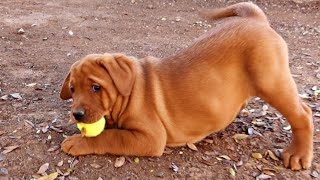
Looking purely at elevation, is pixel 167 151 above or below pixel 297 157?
below

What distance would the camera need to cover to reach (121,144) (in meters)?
3.75

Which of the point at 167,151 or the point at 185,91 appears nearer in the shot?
the point at 185,91

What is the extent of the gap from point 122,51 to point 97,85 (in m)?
2.85

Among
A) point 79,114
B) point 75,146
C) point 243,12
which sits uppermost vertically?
point 243,12

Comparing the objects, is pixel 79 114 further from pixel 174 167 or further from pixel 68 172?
pixel 174 167

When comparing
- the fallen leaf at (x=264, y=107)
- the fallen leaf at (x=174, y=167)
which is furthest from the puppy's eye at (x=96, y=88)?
the fallen leaf at (x=264, y=107)

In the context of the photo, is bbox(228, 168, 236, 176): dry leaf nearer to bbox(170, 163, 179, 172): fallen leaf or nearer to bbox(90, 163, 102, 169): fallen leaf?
bbox(170, 163, 179, 172): fallen leaf

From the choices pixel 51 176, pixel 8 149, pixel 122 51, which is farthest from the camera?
pixel 122 51

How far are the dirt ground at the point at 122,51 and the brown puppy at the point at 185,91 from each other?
6.5 inches

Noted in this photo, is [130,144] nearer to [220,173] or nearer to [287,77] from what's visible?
[220,173]

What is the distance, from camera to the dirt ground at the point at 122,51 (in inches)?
150

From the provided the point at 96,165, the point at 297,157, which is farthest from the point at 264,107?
the point at 96,165

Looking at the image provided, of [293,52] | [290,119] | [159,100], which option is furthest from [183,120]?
[293,52]

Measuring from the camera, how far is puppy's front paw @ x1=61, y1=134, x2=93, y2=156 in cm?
381
